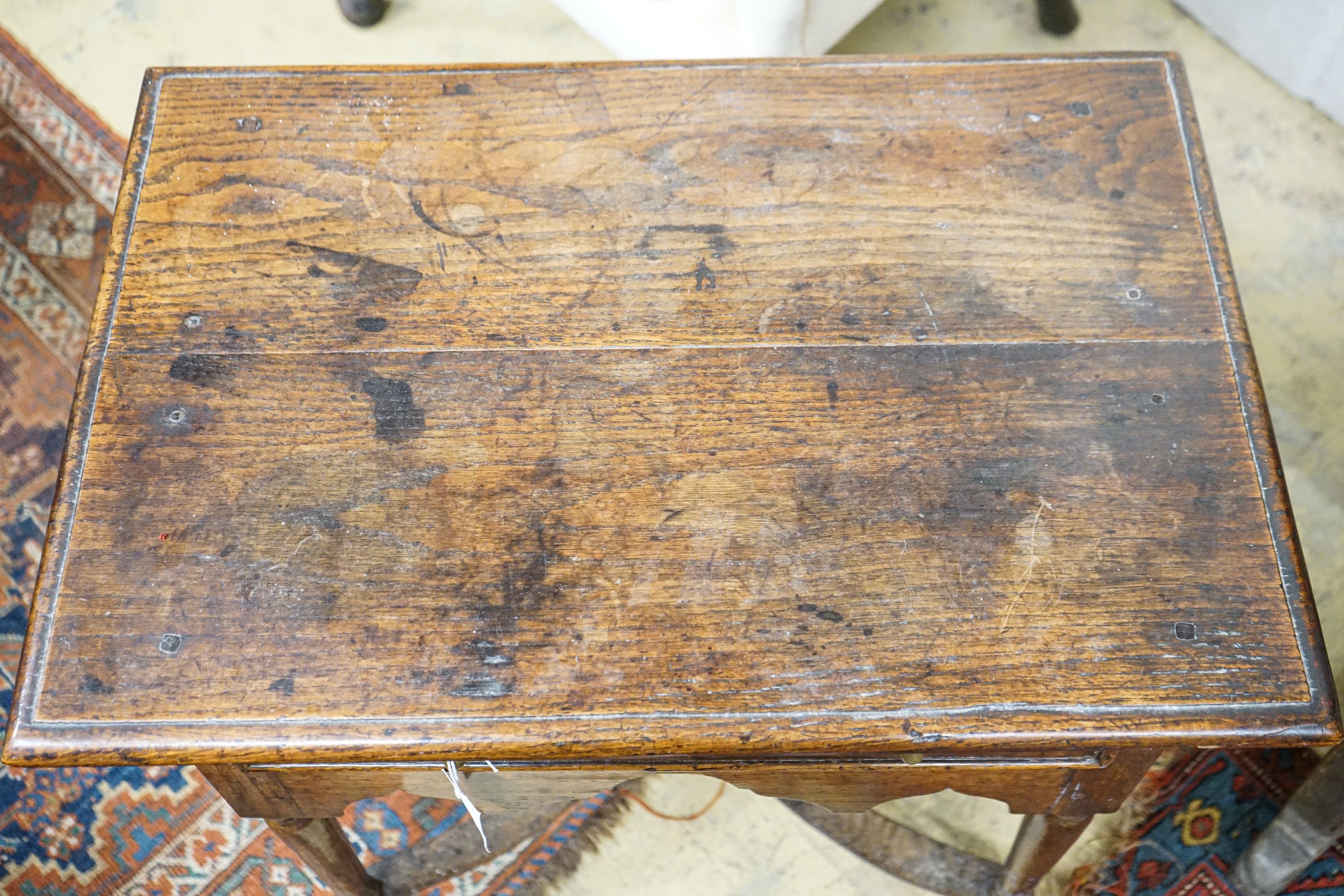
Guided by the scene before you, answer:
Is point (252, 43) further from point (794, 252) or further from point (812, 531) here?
point (812, 531)

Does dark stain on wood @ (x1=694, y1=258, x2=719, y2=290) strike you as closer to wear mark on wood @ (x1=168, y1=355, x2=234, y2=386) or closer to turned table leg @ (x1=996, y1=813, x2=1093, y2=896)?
wear mark on wood @ (x1=168, y1=355, x2=234, y2=386)

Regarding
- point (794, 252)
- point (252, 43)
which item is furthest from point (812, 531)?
point (252, 43)

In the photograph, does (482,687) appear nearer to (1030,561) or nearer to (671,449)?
(671,449)

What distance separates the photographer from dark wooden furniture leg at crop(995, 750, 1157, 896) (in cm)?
101

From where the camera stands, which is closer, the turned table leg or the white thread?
the white thread

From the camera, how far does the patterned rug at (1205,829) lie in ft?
4.71

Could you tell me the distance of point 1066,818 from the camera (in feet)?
3.67

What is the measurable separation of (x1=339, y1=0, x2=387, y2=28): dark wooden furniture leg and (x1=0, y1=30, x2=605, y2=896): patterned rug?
1.42ft

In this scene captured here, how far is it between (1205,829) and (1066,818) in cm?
46

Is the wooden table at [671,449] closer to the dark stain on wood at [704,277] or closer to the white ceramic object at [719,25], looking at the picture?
the dark stain on wood at [704,277]

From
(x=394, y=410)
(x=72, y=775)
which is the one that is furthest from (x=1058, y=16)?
(x=72, y=775)

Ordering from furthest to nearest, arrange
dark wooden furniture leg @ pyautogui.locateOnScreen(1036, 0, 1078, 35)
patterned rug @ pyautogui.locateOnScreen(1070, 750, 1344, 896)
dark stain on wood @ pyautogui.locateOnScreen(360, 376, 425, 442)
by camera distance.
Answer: dark wooden furniture leg @ pyautogui.locateOnScreen(1036, 0, 1078, 35) → patterned rug @ pyautogui.locateOnScreen(1070, 750, 1344, 896) → dark stain on wood @ pyautogui.locateOnScreen(360, 376, 425, 442)

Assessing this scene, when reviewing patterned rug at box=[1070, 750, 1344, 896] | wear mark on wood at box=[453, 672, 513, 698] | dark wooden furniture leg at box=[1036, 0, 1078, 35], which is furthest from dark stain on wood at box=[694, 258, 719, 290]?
dark wooden furniture leg at box=[1036, 0, 1078, 35]

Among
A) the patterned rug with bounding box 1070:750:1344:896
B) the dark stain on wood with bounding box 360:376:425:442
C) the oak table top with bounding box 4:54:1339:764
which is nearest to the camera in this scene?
the oak table top with bounding box 4:54:1339:764
